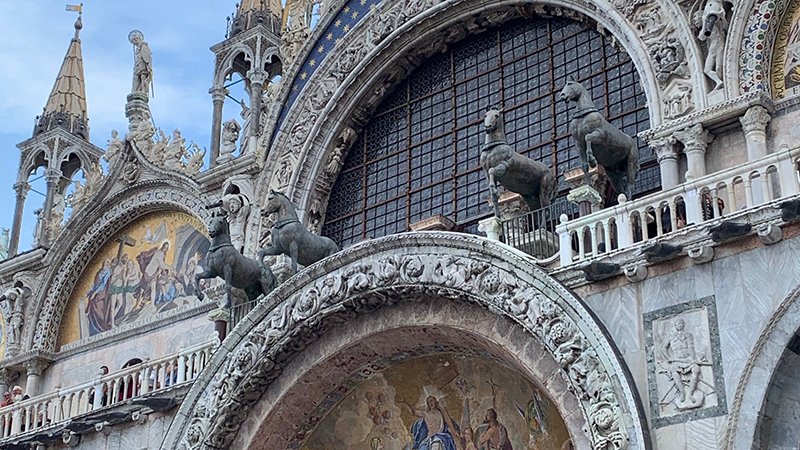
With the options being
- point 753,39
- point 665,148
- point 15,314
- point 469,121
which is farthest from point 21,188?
point 753,39

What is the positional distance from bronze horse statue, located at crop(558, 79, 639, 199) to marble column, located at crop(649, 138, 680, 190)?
0.95 m

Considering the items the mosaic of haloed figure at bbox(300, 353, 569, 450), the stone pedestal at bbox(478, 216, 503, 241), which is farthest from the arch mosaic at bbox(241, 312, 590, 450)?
the stone pedestal at bbox(478, 216, 503, 241)

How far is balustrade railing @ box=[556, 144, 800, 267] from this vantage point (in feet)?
47.2

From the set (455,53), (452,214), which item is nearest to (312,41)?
(455,53)

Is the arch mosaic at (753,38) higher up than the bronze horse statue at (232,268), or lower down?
higher up

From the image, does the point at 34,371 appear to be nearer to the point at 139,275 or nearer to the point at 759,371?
the point at 139,275

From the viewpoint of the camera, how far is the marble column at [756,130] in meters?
17.2

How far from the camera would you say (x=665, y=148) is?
1809 cm

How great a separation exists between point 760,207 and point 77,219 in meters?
15.6

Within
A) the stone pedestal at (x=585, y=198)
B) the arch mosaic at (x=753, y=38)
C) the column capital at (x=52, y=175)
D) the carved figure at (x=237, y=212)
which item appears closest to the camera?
the stone pedestal at (x=585, y=198)

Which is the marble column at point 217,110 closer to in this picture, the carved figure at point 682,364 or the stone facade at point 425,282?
the stone facade at point 425,282

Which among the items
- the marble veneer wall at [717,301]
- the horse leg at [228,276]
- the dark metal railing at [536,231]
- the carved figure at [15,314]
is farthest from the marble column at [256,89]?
the marble veneer wall at [717,301]

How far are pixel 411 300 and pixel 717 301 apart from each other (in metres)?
4.38

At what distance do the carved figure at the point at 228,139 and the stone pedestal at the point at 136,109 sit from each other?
2.69 meters
